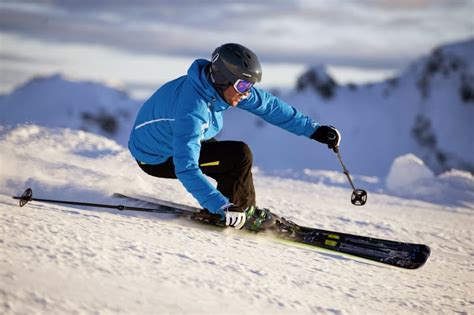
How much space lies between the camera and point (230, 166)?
515 cm

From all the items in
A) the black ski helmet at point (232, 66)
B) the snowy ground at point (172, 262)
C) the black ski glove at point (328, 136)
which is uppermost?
the black ski helmet at point (232, 66)

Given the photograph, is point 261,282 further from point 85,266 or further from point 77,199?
point 77,199

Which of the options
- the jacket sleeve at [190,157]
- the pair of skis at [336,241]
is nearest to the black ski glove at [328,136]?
the pair of skis at [336,241]

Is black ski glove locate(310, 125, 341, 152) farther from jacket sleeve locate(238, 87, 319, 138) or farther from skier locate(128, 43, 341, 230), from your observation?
skier locate(128, 43, 341, 230)

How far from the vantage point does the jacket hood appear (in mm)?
4738

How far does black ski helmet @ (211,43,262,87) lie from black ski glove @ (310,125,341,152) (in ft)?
4.23

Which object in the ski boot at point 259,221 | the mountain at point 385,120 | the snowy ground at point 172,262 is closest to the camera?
the snowy ground at point 172,262

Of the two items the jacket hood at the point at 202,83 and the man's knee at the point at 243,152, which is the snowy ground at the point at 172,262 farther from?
the jacket hood at the point at 202,83

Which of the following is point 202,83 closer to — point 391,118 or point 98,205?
point 98,205

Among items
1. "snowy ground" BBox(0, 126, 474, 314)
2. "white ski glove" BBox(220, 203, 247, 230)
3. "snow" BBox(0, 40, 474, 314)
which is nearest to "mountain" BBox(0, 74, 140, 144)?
"snow" BBox(0, 40, 474, 314)

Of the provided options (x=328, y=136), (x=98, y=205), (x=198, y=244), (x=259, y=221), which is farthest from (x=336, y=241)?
(x=98, y=205)

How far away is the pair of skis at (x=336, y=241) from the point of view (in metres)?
5.15

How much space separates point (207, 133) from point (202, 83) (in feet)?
1.84

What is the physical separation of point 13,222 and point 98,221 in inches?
30.6
